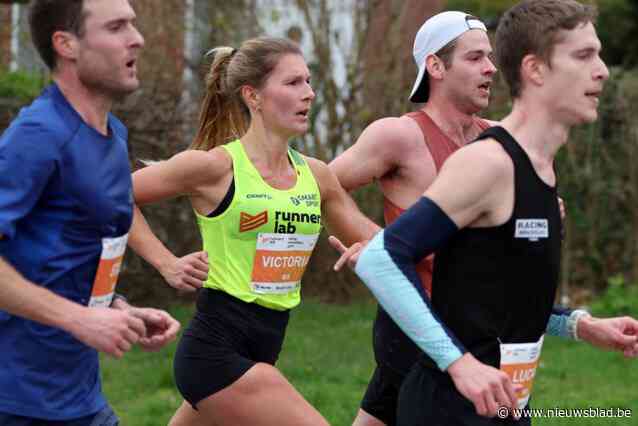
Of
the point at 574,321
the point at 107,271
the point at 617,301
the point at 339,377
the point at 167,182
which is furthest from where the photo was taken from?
the point at 617,301

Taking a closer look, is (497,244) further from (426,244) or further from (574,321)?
(574,321)

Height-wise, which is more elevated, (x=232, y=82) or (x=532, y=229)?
(x=532, y=229)

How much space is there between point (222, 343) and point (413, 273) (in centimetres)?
163

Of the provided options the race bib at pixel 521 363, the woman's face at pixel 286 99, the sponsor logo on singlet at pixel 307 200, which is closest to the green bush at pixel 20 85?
the woman's face at pixel 286 99

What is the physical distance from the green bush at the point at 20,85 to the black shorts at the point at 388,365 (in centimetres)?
563

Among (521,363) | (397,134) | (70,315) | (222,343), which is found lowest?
(222,343)

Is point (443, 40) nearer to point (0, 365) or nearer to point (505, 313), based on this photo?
point (505, 313)

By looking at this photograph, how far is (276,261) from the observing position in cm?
475

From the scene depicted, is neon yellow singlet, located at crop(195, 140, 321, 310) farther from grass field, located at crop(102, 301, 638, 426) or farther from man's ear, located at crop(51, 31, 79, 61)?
grass field, located at crop(102, 301, 638, 426)

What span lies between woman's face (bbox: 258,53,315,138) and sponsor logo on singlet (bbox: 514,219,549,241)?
6.13ft

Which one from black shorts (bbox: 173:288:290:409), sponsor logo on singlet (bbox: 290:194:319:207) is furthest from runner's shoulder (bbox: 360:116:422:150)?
black shorts (bbox: 173:288:290:409)

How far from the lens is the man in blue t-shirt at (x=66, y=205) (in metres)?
3.29

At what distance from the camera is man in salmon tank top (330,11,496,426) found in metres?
4.96

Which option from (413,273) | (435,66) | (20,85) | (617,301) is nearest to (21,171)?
(413,273)
